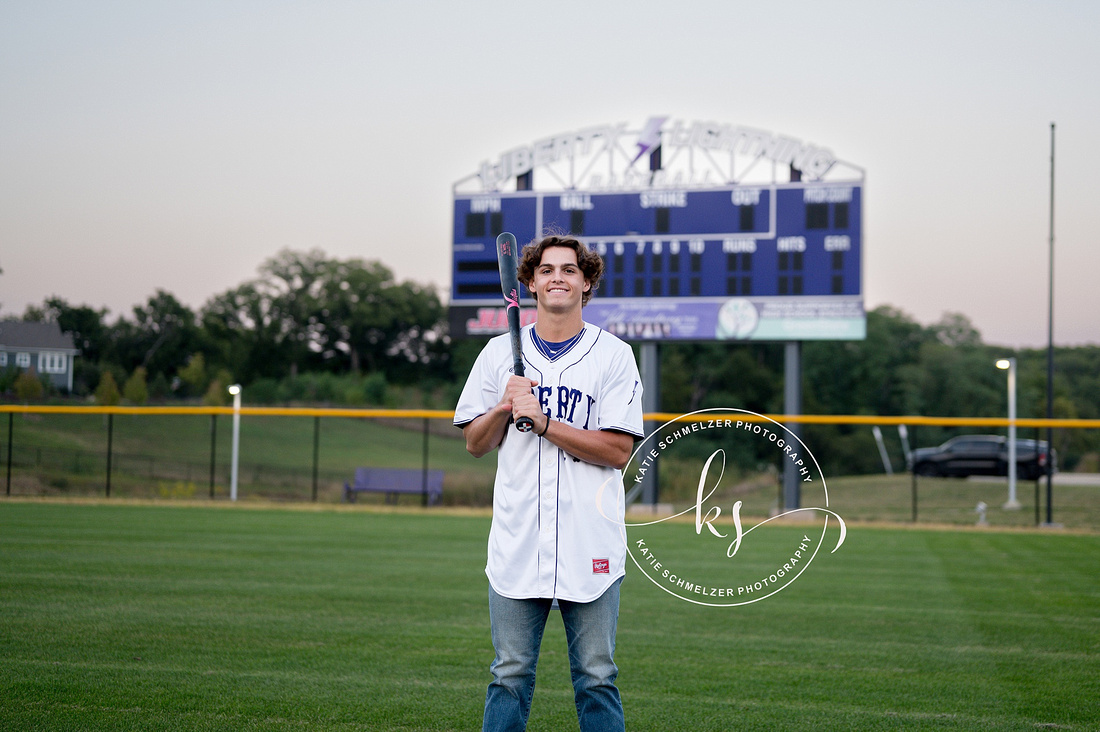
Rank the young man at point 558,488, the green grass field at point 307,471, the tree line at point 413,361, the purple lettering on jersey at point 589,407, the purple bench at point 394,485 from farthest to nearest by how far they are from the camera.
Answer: the tree line at point 413,361 → the green grass field at point 307,471 → the purple bench at point 394,485 → the purple lettering on jersey at point 589,407 → the young man at point 558,488

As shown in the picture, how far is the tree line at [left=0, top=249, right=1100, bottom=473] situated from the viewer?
4681 centimetres

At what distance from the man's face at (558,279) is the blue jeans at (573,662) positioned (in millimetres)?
923

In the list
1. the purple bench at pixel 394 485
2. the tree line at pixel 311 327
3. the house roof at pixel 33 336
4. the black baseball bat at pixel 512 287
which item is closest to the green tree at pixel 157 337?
the tree line at pixel 311 327

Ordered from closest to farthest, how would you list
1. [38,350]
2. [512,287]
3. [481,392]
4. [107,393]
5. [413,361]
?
[481,392] < [512,287] < [38,350] < [107,393] < [413,361]

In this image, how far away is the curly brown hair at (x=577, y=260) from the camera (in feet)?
10.5

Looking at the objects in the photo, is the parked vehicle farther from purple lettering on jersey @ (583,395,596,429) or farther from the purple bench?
purple lettering on jersey @ (583,395,596,429)

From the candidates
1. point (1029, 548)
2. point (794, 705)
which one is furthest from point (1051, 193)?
point (794, 705)

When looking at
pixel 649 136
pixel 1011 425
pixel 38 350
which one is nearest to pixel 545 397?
pixel 1011 425

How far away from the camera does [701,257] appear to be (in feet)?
63.5

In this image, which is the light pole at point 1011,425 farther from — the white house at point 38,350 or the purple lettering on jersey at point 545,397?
the white house at point 38,350

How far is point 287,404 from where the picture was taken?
50281 mm

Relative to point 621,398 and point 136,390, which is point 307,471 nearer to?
point 136,390

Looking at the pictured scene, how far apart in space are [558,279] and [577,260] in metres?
0.11

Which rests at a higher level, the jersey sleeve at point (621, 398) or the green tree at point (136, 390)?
the green tree at point (136, 390)
